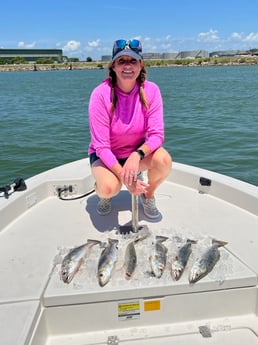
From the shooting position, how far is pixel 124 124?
3.22 metres

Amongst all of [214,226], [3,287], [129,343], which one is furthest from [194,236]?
[3,287]

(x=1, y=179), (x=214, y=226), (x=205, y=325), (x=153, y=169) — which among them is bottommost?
(x=1, y=179)

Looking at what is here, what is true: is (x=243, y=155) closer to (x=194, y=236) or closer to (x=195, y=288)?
(x=194, y=236)

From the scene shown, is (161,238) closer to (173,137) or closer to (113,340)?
(113,340)

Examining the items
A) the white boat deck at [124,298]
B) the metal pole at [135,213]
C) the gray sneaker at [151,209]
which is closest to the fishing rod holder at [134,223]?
the metal pole at [135,213]

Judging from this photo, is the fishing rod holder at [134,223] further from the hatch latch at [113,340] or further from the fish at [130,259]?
the hatch latch at [113,340]

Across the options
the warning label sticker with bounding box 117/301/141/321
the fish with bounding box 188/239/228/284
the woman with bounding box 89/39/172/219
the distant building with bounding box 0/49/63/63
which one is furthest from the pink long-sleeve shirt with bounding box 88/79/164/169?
the distant building with bounding box 0/49/63/63

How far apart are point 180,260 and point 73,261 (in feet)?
2.42

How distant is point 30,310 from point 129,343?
25.1 inches

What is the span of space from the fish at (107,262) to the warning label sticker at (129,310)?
0.19 m

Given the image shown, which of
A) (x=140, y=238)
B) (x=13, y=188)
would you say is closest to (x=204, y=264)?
(x=140, y=238)

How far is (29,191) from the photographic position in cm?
370

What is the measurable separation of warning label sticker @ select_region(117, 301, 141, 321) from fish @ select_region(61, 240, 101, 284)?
370mm

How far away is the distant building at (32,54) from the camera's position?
15838 centimetres
